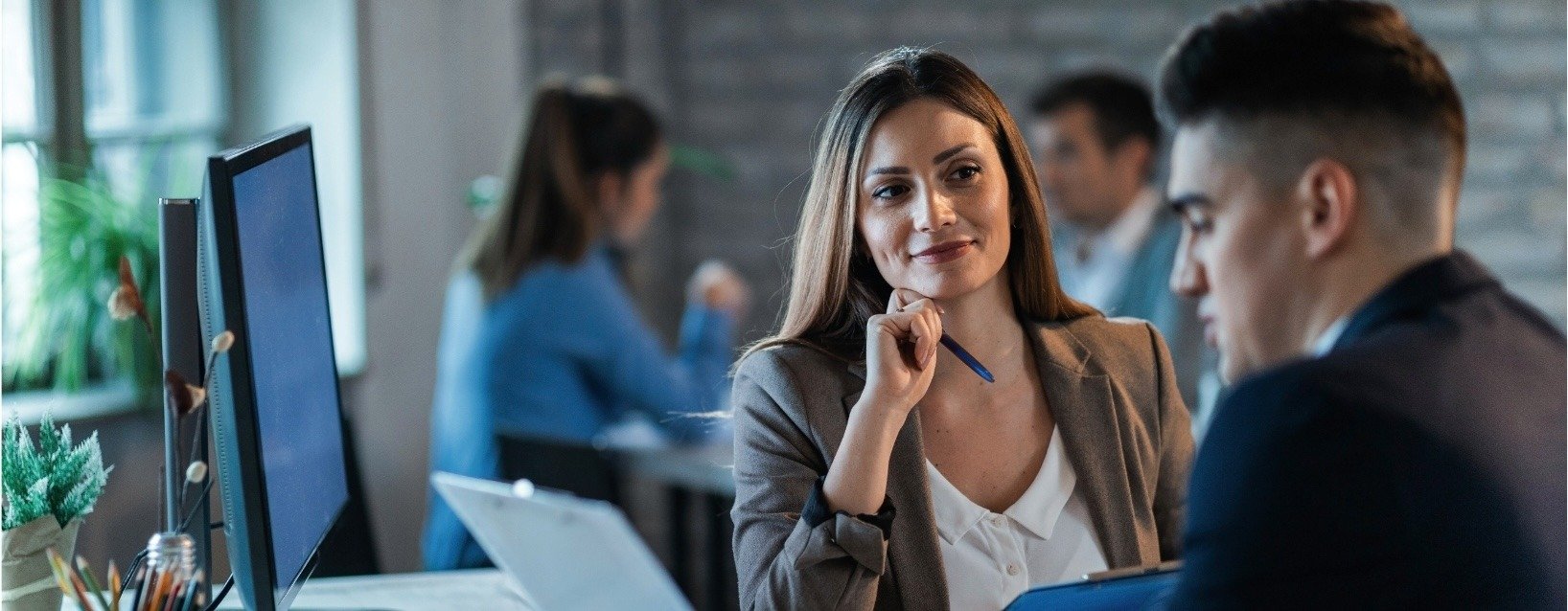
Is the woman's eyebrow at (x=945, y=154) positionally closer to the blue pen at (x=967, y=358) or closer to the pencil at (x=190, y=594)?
the blue pen at (x=967, y=358)

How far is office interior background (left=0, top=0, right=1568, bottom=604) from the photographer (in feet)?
9.32

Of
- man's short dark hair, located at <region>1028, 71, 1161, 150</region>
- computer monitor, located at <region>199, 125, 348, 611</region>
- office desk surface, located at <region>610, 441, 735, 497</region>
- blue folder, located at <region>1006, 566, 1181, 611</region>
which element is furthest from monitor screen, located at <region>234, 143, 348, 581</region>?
man's short dark hair, located at <region>1028, 71, 1161, 150</region>

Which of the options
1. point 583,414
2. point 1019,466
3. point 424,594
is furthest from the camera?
point 583,414

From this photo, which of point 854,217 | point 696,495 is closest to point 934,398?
point 854,217

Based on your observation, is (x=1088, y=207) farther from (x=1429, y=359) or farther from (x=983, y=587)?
(x=1429, y=359)

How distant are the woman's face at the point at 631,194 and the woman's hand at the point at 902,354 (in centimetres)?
171

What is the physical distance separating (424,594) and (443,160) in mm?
2234

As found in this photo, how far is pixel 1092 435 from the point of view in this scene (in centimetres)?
137

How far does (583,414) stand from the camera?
297 centimetres

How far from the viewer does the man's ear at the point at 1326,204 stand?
1.04 m

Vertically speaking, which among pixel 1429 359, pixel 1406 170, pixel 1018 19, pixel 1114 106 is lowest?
pixel 1429 359

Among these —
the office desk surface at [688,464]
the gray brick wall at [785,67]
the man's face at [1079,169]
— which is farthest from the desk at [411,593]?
the man's face at [1079,169]

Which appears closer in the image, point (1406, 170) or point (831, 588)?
point (1406, 170)

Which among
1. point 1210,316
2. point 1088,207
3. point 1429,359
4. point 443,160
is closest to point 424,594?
point 1210,316
